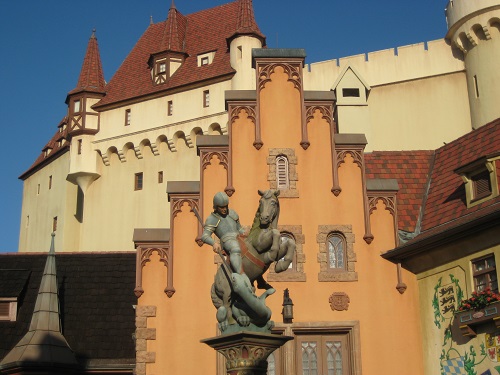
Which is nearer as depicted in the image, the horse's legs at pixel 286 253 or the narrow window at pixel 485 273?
the horse's legs at pixel 286 253

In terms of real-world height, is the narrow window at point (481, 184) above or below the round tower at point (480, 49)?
below

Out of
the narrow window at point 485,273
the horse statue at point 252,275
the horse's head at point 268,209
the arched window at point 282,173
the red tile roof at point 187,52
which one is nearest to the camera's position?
the horse statue at point 252,275

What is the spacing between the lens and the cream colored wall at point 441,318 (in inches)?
735

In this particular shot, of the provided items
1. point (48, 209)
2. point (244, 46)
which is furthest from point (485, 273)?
point (48, 209)

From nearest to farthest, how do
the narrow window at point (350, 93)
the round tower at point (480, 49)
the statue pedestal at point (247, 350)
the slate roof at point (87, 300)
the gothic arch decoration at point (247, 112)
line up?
the statue pedestal at point (247, 350) < the gothic arch decoration at point (247, 112) < the slate roof at point (87, 300) < the narrow window at point (350, 93) < the round tower at point (480, 49)

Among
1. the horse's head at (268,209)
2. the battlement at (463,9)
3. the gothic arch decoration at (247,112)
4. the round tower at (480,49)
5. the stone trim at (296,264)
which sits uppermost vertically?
the battlement at (463,9)

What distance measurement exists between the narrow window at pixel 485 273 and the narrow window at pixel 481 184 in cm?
190

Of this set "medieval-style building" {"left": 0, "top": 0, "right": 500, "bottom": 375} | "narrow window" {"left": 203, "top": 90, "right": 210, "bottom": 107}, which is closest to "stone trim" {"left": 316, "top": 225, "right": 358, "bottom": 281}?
"medieval-style building" {"left": 0, "top": 0, "right": 500, "bottom": 375}

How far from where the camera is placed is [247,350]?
36.5 ft

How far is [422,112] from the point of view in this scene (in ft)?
138

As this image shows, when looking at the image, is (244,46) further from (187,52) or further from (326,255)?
(326,255)

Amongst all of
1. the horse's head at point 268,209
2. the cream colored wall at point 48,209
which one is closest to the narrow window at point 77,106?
the cream colored wall at point 48,209

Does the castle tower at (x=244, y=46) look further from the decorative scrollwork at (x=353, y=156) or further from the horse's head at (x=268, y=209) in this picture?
the horse's head at (x=268, y=209)

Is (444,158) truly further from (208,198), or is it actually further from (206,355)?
(206,355)
